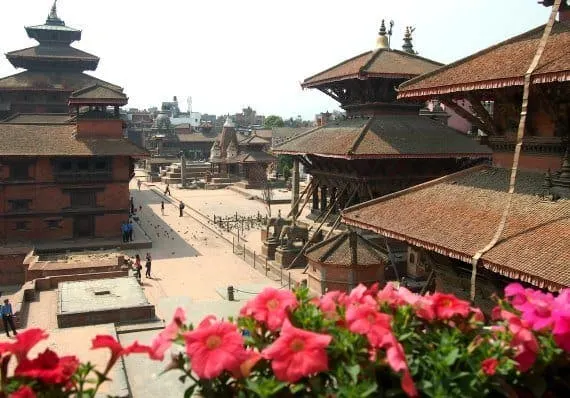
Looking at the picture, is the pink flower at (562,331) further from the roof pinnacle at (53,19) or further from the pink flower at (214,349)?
the roof pinnacle at (53,19)

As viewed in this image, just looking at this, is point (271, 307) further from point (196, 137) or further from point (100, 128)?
point (196, 137)

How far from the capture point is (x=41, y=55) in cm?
5481

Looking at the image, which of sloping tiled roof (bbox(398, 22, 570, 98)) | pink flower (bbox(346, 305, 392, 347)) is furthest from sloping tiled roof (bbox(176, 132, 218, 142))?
pink flower (bbox(346, 305, 392, 347))

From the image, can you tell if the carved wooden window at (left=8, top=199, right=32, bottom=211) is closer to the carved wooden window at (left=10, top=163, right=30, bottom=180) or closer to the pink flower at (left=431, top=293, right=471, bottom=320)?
the carved wooden window at (left=10, top=163, right=30, bottom=180)

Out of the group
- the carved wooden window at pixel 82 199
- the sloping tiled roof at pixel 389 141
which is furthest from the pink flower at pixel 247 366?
the carved wooden window at pixel 82 199

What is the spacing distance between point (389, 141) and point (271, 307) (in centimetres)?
2404

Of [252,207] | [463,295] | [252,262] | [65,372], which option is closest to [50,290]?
[252,262]

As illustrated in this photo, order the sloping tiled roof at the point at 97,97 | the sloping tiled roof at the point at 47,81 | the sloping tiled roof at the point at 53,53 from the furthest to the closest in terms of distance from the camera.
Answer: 1. the sloping tiled roof at the point at 53,53
2. the sloping tiled roof at the point at 47,81
3. the sloping tiled roof at the point at 97,97

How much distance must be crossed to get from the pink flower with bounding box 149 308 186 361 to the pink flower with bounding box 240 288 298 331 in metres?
0.49

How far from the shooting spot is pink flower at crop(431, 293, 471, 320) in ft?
14.2

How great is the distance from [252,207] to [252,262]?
1019 inches

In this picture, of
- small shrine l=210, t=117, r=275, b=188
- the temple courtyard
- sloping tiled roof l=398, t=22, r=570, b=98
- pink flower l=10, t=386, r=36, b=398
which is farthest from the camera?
small shrine l=210, t=117, r=275, b=188

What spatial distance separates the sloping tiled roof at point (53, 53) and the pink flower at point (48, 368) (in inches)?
2233

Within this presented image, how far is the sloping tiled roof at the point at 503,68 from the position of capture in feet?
34.9
